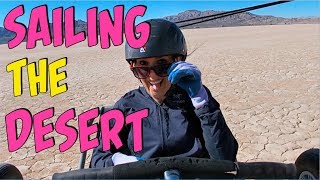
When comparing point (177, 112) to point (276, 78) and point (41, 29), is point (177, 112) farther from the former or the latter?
point (276, 78)

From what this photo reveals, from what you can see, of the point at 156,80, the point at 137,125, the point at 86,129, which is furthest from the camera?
the point at 86,129

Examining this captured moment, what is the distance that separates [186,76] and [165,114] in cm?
35

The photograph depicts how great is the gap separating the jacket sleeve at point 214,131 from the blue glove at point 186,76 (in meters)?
0.10

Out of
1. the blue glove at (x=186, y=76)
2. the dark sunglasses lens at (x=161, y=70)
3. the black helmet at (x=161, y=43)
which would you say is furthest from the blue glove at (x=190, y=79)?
the black helmet at (x=161, y=43)

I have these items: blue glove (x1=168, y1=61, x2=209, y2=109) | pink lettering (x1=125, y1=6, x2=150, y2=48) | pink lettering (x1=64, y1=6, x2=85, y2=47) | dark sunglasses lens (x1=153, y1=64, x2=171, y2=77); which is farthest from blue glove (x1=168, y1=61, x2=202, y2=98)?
pink lettering (x1=64, y1=6, x2=85, y2=47)

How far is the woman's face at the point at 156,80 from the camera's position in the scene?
1671 mm

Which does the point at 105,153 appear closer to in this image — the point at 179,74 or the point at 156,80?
the point at 156,80

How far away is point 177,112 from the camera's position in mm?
1773

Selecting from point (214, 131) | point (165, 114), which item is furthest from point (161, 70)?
point (214, 131)

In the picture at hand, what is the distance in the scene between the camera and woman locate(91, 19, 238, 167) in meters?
1.60

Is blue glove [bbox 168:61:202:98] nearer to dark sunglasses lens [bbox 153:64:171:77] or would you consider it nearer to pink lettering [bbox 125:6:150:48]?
dark sunglasses lens [bbox 153:64:171:77]

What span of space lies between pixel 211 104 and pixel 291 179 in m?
0.58

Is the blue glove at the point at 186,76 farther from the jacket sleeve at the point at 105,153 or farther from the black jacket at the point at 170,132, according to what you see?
the jacket sleeve at the point at 105,153

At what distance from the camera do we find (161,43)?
1.75 m
